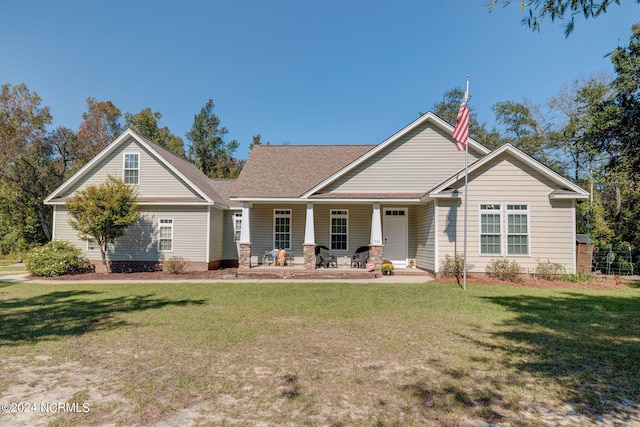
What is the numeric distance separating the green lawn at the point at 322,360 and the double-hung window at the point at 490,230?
4228mm

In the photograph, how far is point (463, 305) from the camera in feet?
28.9

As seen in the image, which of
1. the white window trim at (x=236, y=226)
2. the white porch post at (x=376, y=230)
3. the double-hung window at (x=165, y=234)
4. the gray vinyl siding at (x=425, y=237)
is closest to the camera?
the gray vinyl siding at (x=425, y=237)

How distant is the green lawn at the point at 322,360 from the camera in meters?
3.50

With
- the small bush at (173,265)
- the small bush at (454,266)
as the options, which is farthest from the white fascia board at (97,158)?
the small bush at (454,266)

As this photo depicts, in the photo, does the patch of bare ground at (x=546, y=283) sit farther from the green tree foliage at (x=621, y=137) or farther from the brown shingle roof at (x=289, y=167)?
the brown shingle roof at (x=289, y=167)

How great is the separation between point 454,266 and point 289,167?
10126mm

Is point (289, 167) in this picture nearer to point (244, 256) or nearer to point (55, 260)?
point (244, 256)

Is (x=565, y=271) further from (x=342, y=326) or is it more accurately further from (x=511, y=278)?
(x=342, y=326)

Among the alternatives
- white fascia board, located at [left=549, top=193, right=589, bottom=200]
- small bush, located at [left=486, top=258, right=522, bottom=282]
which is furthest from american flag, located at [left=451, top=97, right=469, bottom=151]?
small bush, located at [left=486, top=258, right=522, bottom=282]

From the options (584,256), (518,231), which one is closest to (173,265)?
Answer: (518,231)

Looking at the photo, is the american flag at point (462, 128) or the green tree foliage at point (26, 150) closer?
the american flag at point (462, 128)

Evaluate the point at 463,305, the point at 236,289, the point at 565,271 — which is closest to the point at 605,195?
the point at 565,271

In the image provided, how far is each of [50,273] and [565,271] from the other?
2093 centimetres

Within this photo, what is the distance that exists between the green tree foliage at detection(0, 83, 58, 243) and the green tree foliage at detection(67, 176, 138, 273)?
58.2 feet
